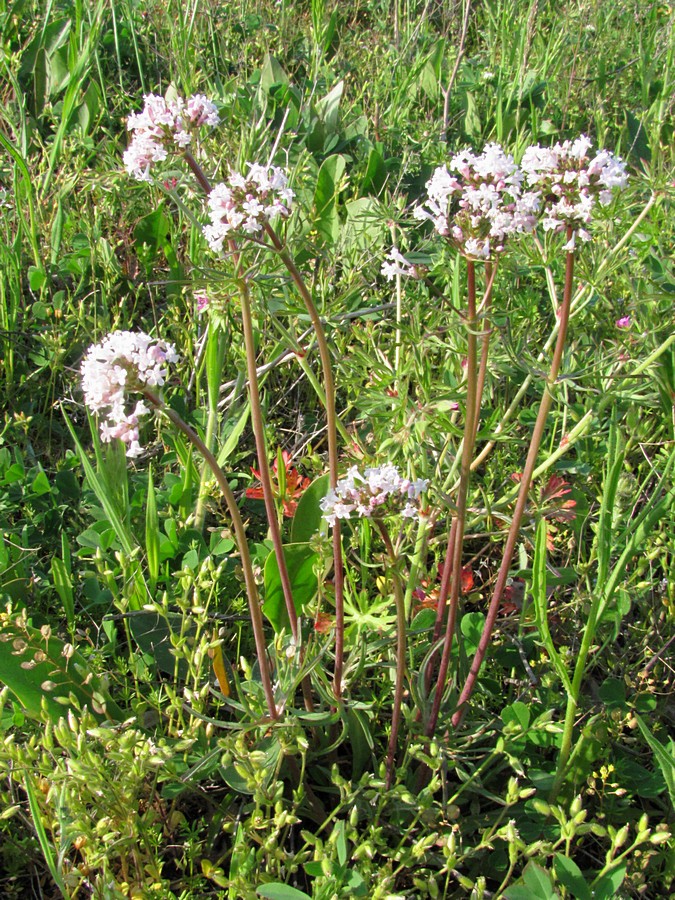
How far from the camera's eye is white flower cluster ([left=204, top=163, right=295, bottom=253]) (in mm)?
1150

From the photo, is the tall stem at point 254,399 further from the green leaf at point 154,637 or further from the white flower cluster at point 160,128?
the green leaf at point 154,637

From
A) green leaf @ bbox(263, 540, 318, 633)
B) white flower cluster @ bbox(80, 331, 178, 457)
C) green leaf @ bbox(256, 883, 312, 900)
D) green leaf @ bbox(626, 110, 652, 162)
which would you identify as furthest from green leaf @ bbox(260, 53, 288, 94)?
green leaf @ bbox(256, 883, 312, 900)

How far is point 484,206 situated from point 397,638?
0.71m

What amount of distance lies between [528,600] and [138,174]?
110 centimetres

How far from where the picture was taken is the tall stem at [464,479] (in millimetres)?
1207

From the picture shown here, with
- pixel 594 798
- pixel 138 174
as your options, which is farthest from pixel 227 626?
pixel 138 174

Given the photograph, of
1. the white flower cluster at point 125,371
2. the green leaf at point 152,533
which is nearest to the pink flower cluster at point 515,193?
the white flower cluster at point 125,371

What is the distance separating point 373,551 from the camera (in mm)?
1888

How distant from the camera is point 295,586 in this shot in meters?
1.68

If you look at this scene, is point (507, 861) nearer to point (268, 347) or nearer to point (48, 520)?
point (48, 520)

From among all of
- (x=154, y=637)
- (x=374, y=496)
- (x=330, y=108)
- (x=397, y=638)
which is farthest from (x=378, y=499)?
(x=330, y=108)

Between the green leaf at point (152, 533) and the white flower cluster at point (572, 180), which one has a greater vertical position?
the white flower cluster at point (572, 180)

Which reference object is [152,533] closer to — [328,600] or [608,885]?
[328,600]

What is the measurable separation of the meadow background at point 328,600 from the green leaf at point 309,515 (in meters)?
0.08
